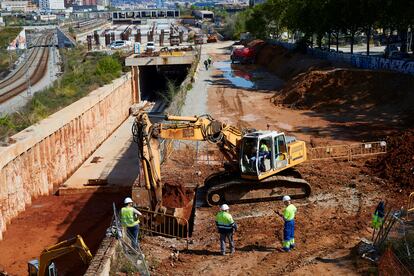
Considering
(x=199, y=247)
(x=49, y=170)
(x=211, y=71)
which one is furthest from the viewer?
(x=211, y=71)

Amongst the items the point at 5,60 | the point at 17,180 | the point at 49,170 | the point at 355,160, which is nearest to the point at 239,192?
the point at 355,160

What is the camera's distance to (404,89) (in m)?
30.7

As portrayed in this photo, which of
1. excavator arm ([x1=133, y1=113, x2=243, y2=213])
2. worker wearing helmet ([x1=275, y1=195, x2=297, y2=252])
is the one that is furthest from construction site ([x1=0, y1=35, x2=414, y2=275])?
worker wearing helmet ([x1=275, y1=195, x2=297, y2=252])

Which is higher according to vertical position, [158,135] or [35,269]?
[158,135]

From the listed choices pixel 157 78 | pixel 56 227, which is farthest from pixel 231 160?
pixel 157 78

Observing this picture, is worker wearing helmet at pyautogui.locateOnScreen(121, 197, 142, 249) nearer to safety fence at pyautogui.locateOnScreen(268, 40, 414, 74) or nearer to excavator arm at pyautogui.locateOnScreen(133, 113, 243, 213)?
excavator arm at pyautogui.locateOnScreen(133, 113, 243, 213)

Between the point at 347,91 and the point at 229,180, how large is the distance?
1835 cm

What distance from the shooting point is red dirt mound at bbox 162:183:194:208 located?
62.2ft

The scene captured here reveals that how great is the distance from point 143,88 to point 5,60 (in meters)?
31.3

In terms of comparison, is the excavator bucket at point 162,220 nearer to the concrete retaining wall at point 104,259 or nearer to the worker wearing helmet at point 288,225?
the concrete retaining wall at point 104,259

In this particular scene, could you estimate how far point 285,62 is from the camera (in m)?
51.8

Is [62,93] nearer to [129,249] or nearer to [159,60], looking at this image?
[159,60]

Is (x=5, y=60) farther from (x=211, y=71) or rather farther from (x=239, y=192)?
(x=239, y=192)

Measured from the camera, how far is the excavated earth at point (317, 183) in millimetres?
13711
